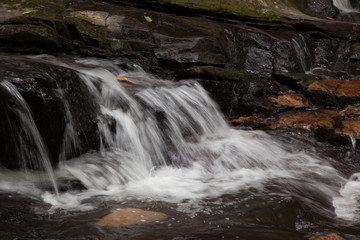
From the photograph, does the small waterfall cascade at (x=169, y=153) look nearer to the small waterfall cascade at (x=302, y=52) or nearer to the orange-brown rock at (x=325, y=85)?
the orange-brown rock at (x=325, y=85)

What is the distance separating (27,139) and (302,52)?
22.2ft

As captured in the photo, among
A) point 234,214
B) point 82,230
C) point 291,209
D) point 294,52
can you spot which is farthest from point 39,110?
point 294,52

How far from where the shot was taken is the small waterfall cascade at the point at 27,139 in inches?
158

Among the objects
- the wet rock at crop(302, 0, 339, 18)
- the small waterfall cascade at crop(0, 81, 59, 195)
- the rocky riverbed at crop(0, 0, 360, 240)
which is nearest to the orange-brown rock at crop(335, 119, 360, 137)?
the rocky riverbed at crop(0, 0, 360, 240)

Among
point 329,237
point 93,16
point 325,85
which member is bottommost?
point 329,237

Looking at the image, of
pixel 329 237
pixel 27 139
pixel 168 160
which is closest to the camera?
pixel 329 237

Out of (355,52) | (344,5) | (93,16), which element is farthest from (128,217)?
(344,5)

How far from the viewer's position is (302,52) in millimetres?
8750

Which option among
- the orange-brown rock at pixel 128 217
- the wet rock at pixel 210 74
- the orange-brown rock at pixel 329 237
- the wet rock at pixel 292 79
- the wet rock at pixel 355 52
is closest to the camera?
the orange-brown rock at pixel 329 237

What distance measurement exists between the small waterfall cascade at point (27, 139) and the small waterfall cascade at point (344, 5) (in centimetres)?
1055

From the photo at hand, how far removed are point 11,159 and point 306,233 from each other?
→ 10.4ft

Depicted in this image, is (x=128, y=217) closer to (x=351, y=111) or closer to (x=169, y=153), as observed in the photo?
(x=169, y=153)

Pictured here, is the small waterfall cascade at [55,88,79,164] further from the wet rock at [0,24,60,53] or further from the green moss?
the green moss

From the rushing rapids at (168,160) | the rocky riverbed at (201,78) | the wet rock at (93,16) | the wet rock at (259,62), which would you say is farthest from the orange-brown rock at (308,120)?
the wet rock at (93,16)
